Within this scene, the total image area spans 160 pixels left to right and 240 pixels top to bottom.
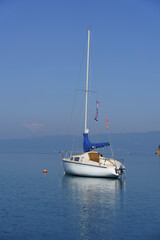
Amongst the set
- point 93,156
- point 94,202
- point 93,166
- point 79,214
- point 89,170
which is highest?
point 93,156

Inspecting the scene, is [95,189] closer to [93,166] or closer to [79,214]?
[93,166]

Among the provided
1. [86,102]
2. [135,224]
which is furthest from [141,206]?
[86,102]

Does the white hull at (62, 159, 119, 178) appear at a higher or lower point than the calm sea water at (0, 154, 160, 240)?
higher

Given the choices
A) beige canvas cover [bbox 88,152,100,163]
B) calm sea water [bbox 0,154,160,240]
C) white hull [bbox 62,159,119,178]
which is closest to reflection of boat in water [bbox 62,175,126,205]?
calm sea water [bbox 0,154,160,240]

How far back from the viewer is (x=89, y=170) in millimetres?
47594

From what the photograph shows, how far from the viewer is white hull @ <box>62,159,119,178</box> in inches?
1833

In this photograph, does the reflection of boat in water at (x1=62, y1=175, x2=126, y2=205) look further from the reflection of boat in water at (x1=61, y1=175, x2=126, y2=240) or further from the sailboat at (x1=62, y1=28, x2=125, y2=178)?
the sailboat at (x1=62, y1=28, x2=125, y2=178)

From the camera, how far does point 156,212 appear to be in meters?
27.3

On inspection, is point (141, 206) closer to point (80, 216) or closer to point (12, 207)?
point (80, 216)

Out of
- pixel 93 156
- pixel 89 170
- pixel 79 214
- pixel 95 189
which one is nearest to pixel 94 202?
pixel 79 214

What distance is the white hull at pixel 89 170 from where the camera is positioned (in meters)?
46.6

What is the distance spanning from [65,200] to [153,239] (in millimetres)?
14625

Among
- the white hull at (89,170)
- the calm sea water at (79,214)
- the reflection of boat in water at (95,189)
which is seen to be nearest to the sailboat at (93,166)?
the white hull at (89,170)

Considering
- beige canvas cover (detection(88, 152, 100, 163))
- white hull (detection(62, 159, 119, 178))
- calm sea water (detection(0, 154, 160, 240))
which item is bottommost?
calm sea water (detection(0, 154, 160, 240))
